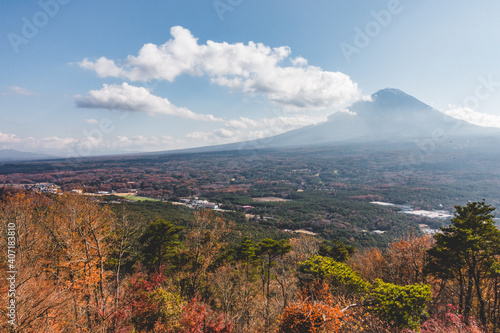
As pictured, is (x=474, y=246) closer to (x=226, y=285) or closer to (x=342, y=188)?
(x=226, y=285)

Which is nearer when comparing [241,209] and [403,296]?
[403,296]

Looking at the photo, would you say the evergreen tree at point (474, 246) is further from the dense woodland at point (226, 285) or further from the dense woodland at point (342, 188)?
the dense woodland at point (342, 188)

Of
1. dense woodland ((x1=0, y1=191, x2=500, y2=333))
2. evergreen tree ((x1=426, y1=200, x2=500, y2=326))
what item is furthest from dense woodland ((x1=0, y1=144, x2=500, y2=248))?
dense woodland ((x1=0, y1=191, x2=500, y2=333))

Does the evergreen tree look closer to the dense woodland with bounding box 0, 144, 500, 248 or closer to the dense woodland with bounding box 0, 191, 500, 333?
the dense woodland with bounding box 0, 191, 500, 333

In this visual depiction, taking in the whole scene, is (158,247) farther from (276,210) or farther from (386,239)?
(276,210)

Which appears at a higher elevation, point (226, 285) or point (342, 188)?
point (226, 285)

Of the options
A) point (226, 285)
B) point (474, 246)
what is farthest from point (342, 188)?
point (474, 246)

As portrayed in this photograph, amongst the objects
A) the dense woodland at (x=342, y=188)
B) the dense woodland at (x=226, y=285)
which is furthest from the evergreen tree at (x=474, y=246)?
the dense woodland at (x=342, y=188)

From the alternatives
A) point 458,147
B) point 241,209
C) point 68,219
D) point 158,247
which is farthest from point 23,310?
point 458,147
